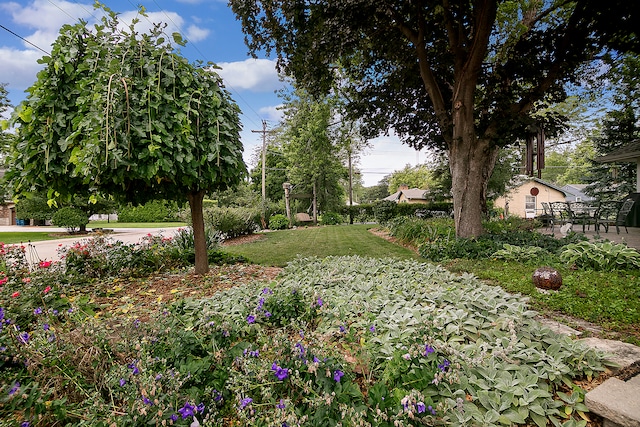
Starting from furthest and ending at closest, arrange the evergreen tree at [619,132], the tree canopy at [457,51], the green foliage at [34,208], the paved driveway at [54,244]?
the green foliage at [34,208], the evergreen tree at [619,132], the tree canopy at [457,51], the paved driveway at [54,244]

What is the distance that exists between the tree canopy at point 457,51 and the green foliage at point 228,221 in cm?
577

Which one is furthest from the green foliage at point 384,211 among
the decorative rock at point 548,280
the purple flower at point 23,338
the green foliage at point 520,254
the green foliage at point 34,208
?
the green foliage at point 34,208

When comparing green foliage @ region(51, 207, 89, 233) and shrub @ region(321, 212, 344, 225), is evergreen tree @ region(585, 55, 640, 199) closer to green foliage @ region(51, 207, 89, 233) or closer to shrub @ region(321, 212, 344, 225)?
shrub @ region(321, 212, 344, 225)

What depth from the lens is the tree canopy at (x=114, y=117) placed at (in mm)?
2857

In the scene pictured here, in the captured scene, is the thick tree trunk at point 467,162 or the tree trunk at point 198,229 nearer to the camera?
the tree trunk at point 198,229

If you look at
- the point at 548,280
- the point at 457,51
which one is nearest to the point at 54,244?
the point at 457,51

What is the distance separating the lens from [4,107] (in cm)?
1559

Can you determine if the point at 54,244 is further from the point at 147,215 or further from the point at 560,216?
the point at 560,216

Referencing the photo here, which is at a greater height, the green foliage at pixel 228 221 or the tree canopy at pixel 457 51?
the tree canopy at pixel 457 51

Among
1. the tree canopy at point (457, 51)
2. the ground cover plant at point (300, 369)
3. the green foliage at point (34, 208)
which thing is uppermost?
the tree canopy at point (457, 51)

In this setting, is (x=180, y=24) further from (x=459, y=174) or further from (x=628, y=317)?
(x=628, y=317)

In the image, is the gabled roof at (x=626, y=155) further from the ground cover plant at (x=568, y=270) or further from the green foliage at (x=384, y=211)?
the green foliage at (x=384, y=211)

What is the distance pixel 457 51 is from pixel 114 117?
6.99m

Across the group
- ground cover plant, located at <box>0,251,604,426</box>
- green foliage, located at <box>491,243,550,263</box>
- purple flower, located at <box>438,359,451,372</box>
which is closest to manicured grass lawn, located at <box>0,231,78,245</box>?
ground cover plant, located at <box>0,251,604,426</box>
